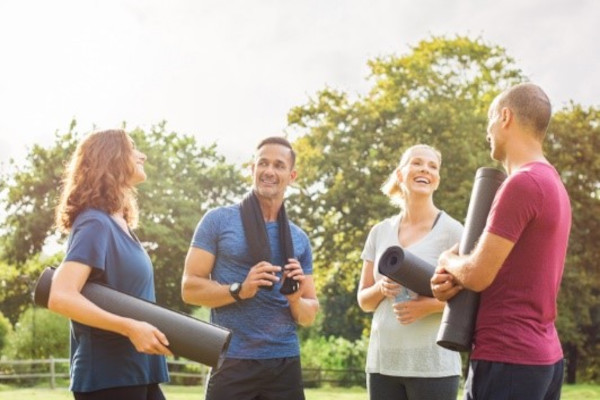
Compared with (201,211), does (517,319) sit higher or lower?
lower

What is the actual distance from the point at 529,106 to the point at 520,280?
2.58ft

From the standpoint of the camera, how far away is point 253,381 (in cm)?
504

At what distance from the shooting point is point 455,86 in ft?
103

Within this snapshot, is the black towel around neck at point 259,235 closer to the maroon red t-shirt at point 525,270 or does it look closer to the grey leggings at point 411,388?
the grey leggings at point 411,388

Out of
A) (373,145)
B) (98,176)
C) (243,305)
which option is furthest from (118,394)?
(373,145)

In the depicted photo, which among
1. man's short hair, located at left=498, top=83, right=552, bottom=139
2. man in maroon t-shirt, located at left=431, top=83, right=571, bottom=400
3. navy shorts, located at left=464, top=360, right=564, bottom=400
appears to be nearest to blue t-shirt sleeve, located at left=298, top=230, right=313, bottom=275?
man in maroon t-shirt, located at left=431, top=83, right=571, bottom=400

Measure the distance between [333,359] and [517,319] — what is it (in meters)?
33.2

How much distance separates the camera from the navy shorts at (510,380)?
396cm

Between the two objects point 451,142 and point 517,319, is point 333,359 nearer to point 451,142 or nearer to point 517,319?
point 451,142

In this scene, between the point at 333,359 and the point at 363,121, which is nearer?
the point at 363,121

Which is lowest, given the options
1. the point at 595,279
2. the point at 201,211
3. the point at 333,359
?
the point at 333,359

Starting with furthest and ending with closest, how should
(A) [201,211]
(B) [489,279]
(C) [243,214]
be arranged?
1. (A) [201,211]
2. (C) [243,214]
3. (B) [489,279]

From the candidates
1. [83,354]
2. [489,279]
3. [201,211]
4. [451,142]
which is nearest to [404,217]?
[489,279]

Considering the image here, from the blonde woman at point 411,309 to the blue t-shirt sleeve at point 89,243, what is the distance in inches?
76.4
